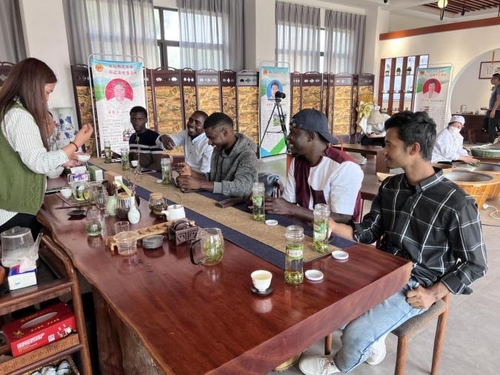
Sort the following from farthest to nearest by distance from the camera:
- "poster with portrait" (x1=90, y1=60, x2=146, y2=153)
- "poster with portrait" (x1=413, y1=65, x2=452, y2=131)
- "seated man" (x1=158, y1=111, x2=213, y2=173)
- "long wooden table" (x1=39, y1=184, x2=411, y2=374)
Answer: "poster with portrait" (x1=413, y1=65, x2=452, y2=131) → "poster with portrait" (x1=90, y1=60, x2=146, y2=153) → "seated man" (x1=158, y1=111, x2=213, y2=173) → "long wooden table" (x1=39, y1=184, x2=411, y2=374)

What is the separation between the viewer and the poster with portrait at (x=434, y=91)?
767 cm

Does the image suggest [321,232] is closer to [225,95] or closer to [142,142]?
[142,142]

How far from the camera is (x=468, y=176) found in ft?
12.9

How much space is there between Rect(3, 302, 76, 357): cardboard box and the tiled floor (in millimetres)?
999

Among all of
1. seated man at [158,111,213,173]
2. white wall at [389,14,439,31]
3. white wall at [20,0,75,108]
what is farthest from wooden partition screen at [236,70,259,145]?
white wall at [389,14,439,31]

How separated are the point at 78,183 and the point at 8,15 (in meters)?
3.93

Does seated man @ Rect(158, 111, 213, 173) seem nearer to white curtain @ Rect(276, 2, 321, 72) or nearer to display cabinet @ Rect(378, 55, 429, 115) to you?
white curtain @ Rect(276, 2, 321, 72)

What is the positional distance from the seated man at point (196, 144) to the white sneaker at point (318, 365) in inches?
75.2

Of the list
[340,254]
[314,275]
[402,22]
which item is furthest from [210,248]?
[402,22]

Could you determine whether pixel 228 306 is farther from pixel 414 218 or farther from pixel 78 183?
pixel 78 183

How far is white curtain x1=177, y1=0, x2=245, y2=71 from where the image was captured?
627 cm

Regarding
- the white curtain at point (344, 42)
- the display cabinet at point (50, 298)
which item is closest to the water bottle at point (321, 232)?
the display cabinet at point (50, 298)

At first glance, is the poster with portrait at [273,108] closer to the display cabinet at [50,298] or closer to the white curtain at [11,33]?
the white curtain at [11,33]

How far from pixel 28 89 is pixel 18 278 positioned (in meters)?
0.98
